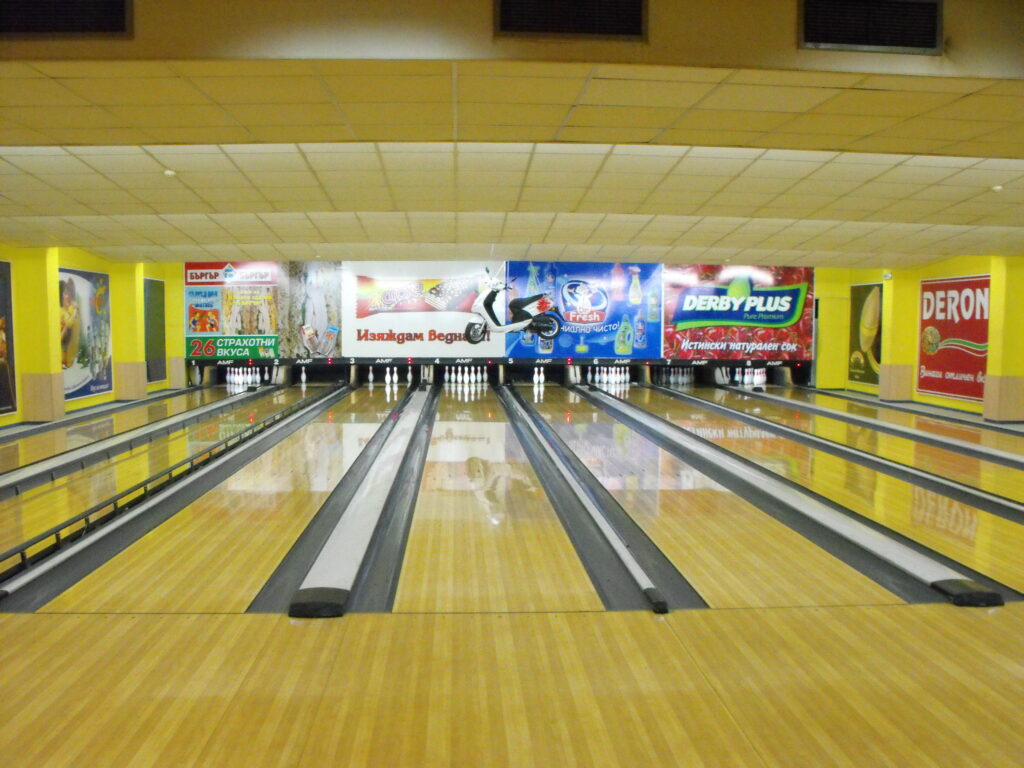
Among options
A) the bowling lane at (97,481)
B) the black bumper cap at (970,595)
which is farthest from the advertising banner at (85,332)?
the black bumper cap at (970,595)

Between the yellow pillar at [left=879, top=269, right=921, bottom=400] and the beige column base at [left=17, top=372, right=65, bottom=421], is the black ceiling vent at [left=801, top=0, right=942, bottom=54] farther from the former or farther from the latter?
the yellow pillar at [left=879, top=269, right=921, bottom=400]

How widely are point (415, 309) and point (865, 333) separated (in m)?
8.01

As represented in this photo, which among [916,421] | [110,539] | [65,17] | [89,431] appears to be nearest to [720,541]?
[110,539]

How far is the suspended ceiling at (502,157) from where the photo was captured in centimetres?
291

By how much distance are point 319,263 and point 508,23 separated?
34.4 ft

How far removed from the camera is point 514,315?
Result: 12.6m

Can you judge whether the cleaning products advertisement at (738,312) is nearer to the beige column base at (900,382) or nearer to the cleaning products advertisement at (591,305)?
the cleaning products advertisement at (591,305)

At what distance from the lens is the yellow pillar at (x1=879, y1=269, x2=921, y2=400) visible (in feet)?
37.8

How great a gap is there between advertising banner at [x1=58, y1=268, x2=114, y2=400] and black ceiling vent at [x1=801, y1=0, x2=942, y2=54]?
9434 millimetres

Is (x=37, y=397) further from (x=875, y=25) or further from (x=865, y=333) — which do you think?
(x=865, y=333)

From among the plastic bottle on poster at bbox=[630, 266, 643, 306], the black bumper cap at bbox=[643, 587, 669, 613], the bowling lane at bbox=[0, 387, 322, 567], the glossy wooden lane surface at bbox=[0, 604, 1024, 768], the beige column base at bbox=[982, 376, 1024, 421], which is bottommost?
the glossy wooden lane surface at bbox=[0, 604, 1024, 768]

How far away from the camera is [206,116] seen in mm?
3324

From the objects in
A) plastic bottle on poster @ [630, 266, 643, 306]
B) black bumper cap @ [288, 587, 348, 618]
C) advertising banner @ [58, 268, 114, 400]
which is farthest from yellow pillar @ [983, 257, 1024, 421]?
advertising banner @ [58, 268, 114, 400]

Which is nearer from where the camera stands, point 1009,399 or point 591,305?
point 1009,399
